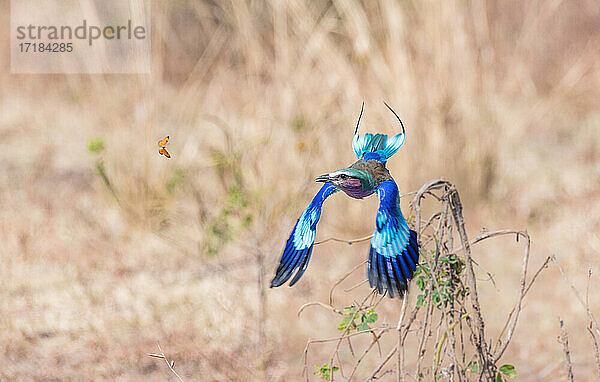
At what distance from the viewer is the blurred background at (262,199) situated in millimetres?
3084

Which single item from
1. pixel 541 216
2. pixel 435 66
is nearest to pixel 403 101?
pixel 435 66

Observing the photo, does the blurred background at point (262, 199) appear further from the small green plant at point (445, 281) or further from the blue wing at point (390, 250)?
the blue wing at point (390, 250)

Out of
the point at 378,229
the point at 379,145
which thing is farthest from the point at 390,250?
the point at 379,145

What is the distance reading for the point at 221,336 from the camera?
3.11 meters

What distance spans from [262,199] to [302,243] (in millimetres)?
2248

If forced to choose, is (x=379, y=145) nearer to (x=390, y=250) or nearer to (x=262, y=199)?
(x=390, y=250)

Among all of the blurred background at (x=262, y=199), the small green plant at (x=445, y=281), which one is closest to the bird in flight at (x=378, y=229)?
the small green plant at (x=445, y=281)

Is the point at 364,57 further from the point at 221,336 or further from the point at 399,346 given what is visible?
the point at 399,346

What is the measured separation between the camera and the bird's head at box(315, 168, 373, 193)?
0.95 m

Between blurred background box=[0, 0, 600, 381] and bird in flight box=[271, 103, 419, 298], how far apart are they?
5.58 feet

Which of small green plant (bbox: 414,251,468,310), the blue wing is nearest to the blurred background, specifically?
small green plant (bbox: 414,251,468,310)

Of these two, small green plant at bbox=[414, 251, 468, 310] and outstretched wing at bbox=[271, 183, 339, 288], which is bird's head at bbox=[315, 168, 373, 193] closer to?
outstretched wing at bbox=[271, 183, 339, 288]

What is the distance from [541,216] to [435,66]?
3.53 ft

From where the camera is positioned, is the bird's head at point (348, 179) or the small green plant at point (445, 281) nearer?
the bird's head at point (348, 179)
